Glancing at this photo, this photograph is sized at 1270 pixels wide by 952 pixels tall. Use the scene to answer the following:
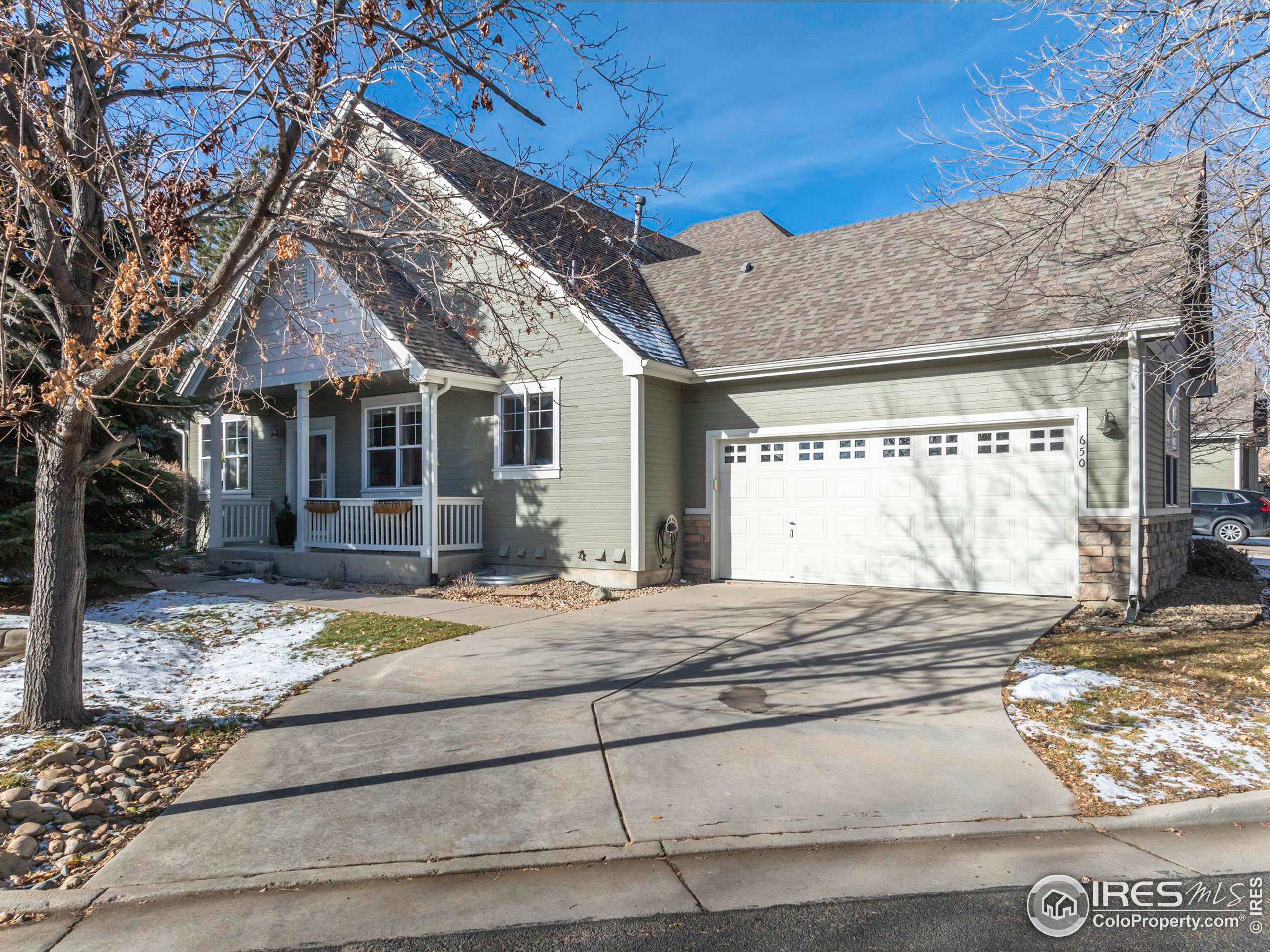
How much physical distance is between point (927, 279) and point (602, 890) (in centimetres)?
1141

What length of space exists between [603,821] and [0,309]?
5369 mm

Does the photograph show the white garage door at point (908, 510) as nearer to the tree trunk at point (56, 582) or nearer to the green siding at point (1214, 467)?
the tree trunk at point (56, 582)

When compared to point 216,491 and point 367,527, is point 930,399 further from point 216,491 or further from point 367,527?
point 216,491

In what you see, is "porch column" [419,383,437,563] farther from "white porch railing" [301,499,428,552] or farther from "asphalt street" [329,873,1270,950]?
"asphalt street" [329,873,1270,950]

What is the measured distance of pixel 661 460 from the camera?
1302 centimetres

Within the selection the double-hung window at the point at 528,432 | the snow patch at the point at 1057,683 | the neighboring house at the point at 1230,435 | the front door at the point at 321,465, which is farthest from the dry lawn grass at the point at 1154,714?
the front door at the point at 321,465

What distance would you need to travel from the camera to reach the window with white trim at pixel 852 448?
473 inches

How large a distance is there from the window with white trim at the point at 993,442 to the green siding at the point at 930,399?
32 cm

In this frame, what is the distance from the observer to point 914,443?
1158cm

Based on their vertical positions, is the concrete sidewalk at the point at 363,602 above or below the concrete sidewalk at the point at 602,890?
above

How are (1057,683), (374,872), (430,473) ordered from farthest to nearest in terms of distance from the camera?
(430,473) < (1057,683) < (374,872)

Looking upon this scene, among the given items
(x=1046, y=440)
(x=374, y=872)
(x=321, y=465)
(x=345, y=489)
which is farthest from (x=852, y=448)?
(x=321, y=465)

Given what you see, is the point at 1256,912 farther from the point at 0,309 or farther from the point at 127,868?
the point at 0,309

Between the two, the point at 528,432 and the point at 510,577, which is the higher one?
the point at 528,432
